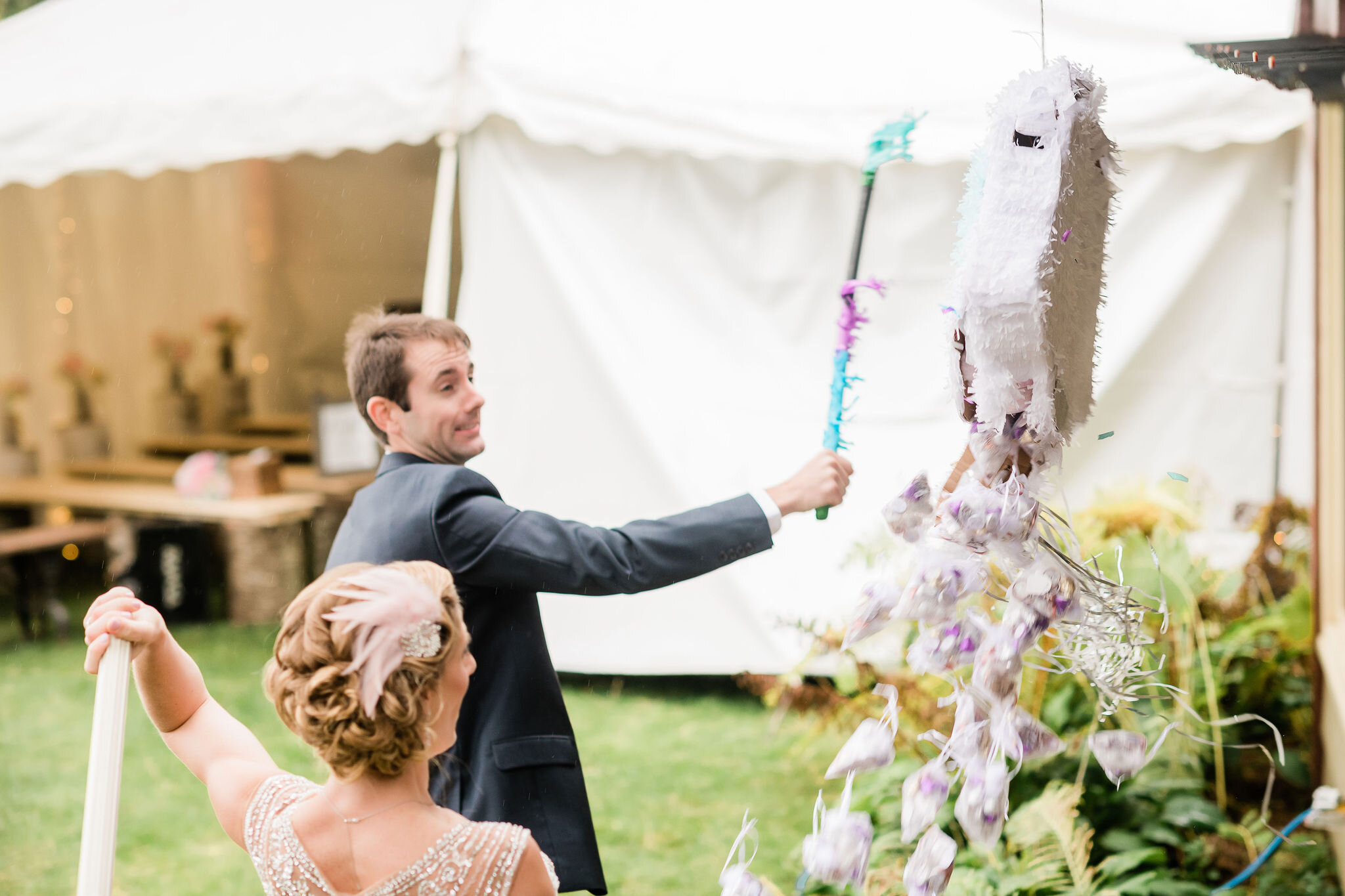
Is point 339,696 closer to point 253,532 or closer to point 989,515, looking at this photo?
point 989,515

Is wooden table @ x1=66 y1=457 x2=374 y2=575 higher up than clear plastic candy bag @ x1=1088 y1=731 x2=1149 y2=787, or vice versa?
clear plastic candy bag @ x1=1088 y1=731 x2=1149 y2=787

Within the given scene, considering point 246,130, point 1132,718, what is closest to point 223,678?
point 246,130

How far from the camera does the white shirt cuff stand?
5.79 ft

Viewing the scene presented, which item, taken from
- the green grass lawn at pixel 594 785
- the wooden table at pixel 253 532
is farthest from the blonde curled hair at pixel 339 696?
Result: the wooden table at pixel 253 532

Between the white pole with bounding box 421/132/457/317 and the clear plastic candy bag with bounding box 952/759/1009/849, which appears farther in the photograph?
the white pole with bounding box 421/132/457/317

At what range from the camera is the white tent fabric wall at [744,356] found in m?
3.98

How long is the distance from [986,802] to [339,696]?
25.6 inches

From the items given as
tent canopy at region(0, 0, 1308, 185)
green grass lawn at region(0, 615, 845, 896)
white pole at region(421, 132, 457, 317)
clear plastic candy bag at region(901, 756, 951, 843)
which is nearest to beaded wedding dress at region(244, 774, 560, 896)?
clear plastic candy bag at region(901, 756, 951, 843)

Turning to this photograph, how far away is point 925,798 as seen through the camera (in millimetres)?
1180

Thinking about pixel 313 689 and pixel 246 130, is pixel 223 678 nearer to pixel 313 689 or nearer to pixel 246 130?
pixel 246 130

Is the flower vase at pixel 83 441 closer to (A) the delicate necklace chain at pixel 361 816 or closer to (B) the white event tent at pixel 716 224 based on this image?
(B) the white event tent at pixel 716 224

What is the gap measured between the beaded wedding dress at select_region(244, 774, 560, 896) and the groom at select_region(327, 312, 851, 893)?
16.2 inches

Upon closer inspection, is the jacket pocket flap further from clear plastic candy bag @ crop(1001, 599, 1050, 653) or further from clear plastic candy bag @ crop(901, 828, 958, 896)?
clear plastic candy bag @ crop(1001, 599, 1050, 653)

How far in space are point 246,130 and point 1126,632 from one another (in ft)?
11.5
